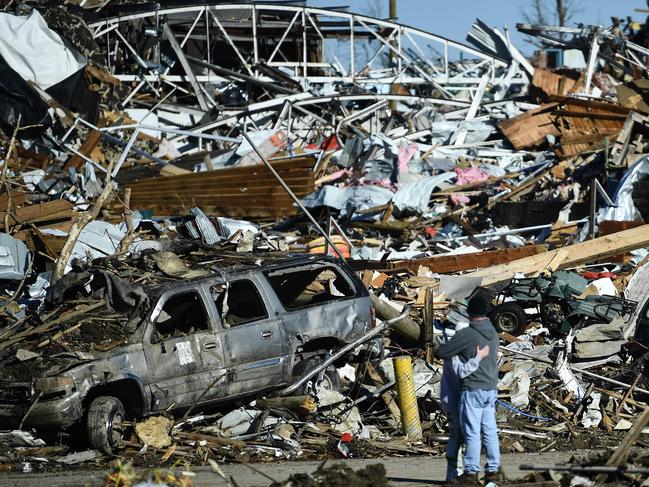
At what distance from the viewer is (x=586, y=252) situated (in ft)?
54.6

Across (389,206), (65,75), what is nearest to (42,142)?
(65,75)

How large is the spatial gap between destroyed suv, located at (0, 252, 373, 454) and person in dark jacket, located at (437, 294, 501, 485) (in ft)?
11.1

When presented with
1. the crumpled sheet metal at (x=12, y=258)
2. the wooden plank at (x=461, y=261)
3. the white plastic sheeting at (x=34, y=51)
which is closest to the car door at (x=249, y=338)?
the crumpled sheet metal at (x=12, y=258)

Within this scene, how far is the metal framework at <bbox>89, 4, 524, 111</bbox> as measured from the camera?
28.5m

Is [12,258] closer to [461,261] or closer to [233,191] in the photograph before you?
[233,191]

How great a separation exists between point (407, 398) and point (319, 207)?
430 inches

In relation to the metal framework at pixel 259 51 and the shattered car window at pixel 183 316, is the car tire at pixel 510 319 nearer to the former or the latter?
the shattered car window at pixel 183 316

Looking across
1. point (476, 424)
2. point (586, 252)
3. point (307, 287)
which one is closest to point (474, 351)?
point (476, 424)

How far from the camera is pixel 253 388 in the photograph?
10.7m

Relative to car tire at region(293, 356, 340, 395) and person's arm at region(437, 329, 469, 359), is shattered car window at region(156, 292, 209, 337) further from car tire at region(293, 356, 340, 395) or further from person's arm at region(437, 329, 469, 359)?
person's arm at region(437, 329, 469, 359)

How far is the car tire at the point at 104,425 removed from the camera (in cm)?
931

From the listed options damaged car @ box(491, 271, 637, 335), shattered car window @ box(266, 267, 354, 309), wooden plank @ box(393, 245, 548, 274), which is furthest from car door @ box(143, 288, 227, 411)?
wooden plank @ box(393, 245, 548, 274)

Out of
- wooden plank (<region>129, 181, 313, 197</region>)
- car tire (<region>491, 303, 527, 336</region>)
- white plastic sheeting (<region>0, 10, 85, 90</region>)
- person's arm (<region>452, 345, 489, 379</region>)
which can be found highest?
white plastic sheeting (<region>0, 10, 85, 90</region>)

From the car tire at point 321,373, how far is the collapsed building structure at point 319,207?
5 cm
